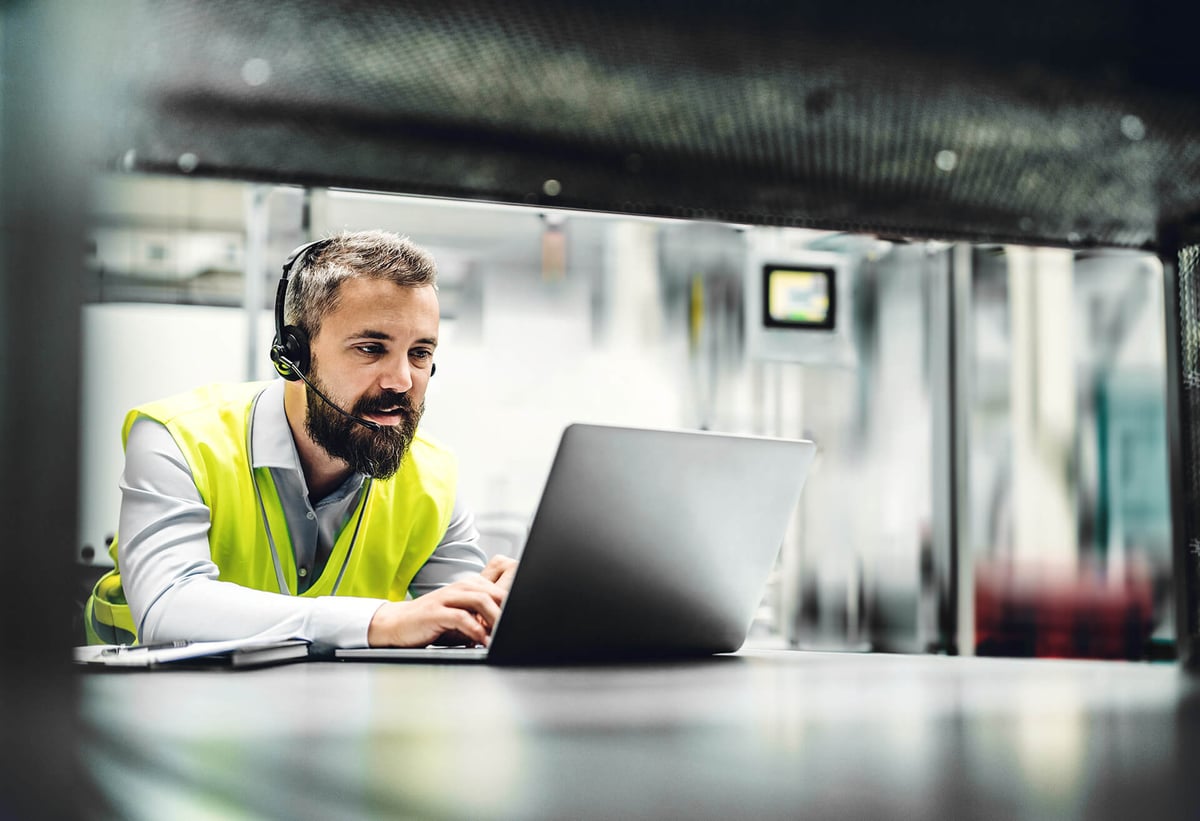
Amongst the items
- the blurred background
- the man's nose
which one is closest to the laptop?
the man's nose

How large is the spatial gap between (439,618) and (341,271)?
895 mm

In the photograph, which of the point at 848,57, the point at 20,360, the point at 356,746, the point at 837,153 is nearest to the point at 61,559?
the point at 20,360

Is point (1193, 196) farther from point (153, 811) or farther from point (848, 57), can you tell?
point (153, 811)

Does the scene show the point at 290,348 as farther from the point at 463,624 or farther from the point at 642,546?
the point at 642,546

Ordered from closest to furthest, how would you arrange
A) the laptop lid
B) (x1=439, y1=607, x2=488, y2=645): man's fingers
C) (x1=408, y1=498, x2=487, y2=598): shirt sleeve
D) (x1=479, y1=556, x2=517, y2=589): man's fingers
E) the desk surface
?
the desk surface
the laptop lid
(x1=439, y1=607, x2=488, y2=645): man's fingers
(x1=479, y1=556, x2=517, y2=589): man's fingers
(x1=408, y1=498, x2=487, y2=598): shirt sleeve

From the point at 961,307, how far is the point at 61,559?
156 inches

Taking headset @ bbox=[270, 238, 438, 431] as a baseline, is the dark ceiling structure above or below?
above

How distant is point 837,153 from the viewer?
2.34m

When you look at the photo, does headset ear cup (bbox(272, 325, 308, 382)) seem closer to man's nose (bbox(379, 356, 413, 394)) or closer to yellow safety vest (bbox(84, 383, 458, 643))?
yellow safety vest (bbox(84, 383, 458, 643))

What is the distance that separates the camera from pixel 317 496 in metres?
1.65

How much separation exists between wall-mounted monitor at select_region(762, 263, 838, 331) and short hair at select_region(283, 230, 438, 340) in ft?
6.63

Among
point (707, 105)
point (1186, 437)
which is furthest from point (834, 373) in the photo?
point (707, 105)

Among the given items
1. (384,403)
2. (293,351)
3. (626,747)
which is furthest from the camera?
(384,403)

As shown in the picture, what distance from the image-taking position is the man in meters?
1.13
